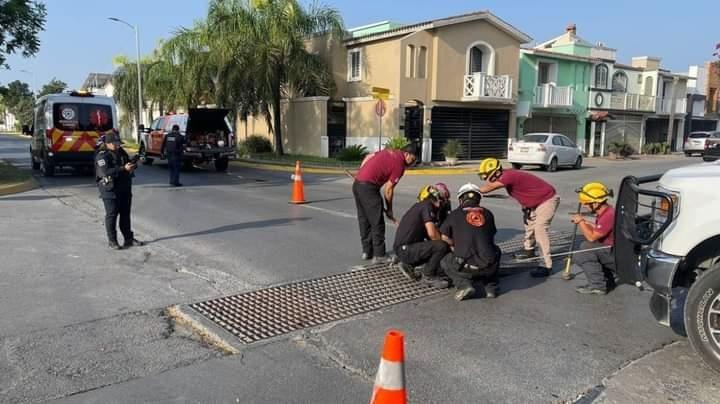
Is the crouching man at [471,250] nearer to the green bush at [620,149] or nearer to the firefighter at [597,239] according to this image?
the firefighter at [597,239]

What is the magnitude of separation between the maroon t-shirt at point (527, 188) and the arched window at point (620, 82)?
103 feet

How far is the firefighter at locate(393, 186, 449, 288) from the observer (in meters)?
5.94

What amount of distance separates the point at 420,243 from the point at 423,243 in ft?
0.13

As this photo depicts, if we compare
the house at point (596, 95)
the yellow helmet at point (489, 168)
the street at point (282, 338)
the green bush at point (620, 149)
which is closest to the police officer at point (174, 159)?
the street at point (282, 338)

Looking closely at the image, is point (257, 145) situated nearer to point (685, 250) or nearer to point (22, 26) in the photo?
point (22, 26)

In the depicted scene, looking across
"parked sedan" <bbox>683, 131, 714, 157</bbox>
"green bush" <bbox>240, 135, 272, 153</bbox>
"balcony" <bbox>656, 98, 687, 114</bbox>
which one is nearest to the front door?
"green bush" <bbox>240, 135, 272, 153</bbox>

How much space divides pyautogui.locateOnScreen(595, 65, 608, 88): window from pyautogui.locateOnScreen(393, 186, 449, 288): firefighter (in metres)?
30.2

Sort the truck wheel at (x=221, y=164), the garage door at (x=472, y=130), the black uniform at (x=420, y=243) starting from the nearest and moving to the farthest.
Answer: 1. the black uniform at (x=420, y=243)
2. the truck wheel at (x=221, y=164)
3. the garage door at (x=472, y=130)

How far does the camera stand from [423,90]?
24625mm

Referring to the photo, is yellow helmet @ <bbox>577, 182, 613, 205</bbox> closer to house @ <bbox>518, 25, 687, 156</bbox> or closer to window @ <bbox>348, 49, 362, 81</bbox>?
window @ <bbox>348, 49, 362, 81</bbox>

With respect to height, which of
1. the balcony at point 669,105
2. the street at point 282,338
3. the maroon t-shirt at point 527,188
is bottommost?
the street at point 282,338

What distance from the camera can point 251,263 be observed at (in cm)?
679

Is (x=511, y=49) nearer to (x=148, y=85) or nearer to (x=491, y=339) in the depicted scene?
(x=148, y=85)

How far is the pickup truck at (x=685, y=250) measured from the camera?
3775 mm
